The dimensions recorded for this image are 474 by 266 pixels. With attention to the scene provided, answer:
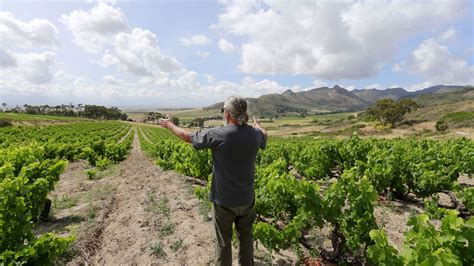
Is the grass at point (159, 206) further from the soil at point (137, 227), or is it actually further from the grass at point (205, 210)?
the grass at point (205, 210)

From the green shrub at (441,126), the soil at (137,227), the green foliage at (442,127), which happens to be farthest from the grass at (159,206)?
the green shrub at (441,126)

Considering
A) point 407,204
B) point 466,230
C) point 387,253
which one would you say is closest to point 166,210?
point 387,253

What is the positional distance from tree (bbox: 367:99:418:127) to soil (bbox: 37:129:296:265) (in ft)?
256

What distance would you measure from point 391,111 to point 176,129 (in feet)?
276

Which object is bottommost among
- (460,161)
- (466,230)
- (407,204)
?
(407,204)

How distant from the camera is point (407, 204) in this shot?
10289 mm

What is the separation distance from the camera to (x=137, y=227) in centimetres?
716

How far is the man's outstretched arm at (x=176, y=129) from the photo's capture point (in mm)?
3842

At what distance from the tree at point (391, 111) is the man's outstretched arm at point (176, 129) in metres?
83.2

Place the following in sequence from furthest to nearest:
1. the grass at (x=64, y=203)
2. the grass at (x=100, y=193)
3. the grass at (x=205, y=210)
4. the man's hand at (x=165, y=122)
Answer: the grass at (x=100, y=193) < the grass at (x=64, y=203) < the grass at (x=205, y=210) < the man's hand at (x=165, y=122)

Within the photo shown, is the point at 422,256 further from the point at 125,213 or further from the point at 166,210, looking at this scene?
the point at 125,213

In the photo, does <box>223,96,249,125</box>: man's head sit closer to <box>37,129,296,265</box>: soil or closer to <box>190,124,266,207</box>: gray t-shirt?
<box>190,124,266,207</box>: gray t-shirt

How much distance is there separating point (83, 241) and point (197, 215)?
275cm

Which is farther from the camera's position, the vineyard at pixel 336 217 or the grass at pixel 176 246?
the grass at pixel 176 246
